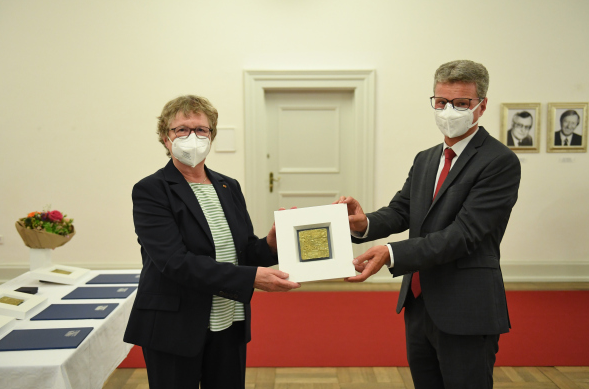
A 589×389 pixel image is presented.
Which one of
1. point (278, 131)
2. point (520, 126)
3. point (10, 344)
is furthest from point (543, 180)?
point (10, 344)

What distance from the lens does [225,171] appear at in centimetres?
528

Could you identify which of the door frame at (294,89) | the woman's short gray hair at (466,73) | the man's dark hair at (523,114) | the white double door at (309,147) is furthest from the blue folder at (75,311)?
the man's dark hair at (523,114)

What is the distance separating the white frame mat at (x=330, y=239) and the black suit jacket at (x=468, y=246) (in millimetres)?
191

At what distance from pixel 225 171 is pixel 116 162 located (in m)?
1.30

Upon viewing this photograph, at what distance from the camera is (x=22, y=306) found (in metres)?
2.08

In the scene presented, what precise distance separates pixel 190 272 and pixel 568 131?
17.3ft

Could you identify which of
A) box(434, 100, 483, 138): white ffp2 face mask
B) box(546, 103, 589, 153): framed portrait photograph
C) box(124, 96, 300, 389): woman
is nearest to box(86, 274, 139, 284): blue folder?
box(124, 96, 300, 389): woman

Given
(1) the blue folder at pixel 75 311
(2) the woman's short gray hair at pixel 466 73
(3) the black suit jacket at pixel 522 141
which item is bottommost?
(1) the blue folder at pixel 75 311

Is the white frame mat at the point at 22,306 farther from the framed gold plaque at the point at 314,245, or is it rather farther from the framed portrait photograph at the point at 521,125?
the framed portrait photograph at the point at 521,125

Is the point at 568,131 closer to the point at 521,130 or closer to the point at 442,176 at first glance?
the point at 521,130

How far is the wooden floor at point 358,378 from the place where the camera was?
9.59 ft

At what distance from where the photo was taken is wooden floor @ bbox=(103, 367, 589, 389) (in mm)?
2924

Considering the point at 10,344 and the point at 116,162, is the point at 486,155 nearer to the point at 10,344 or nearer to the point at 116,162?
the point at 10,344

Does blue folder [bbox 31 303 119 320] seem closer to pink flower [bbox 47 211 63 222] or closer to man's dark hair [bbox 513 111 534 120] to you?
pink flower [bbox 47 211 63 222]
